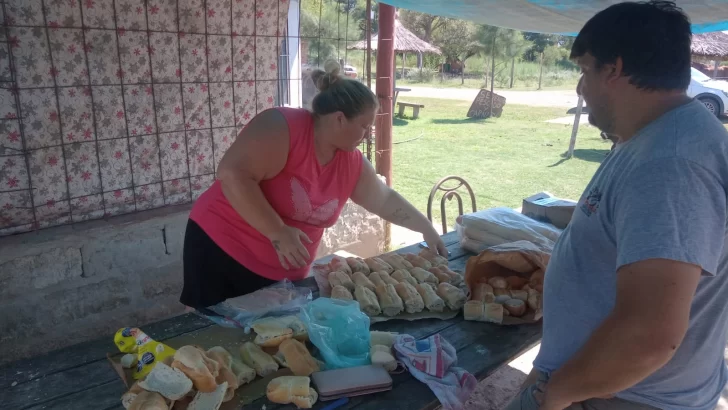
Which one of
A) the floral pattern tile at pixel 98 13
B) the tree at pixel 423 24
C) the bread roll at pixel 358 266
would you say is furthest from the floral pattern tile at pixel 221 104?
the tree at pixel 423 24

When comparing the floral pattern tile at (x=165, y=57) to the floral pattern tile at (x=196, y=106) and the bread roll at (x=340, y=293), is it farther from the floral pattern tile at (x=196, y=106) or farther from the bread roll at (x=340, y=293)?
the bread roll at (x=340, y=293)

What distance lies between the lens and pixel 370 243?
4949 mm

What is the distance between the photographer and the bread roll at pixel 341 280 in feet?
7.28

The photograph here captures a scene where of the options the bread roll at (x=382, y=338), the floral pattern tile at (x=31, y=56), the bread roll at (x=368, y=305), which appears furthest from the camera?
the floral pattern tile at (x=31, y=56)

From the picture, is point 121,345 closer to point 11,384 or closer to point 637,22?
point 11,384

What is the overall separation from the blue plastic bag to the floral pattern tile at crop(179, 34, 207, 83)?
2.29m

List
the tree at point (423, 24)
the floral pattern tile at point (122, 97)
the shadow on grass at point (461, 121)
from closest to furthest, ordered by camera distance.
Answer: the floral pattern tile at point (122, 97) → the shadow on grass at point (461, 121) → the tree at point (423, 24)

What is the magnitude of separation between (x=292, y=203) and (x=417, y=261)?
2.19ft

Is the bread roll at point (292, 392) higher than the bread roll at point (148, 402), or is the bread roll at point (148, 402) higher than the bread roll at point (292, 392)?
the bread roll at point (148, 402)

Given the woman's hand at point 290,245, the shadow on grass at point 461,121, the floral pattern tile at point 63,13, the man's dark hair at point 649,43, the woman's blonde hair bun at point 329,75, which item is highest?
the floral pattern tile at point 63,13

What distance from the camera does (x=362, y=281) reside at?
2236mm

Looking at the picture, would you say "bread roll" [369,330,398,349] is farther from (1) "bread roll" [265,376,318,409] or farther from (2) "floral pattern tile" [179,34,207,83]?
(2) "floral pattern tile" [179,34,207,83]

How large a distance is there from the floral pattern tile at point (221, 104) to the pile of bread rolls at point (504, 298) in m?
2.31

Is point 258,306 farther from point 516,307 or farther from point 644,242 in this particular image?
point 644,242
